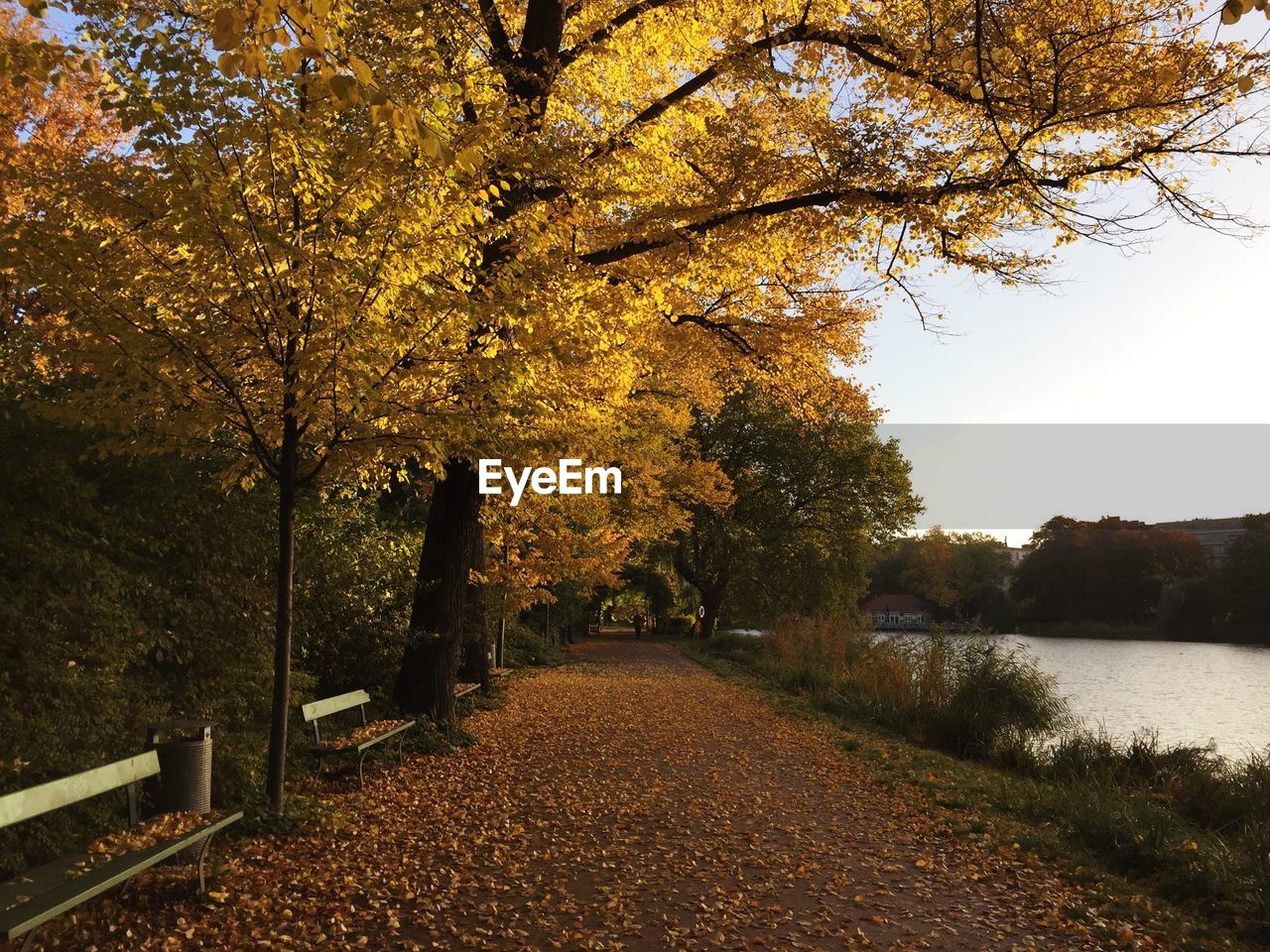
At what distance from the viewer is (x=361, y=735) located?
25.3 ft

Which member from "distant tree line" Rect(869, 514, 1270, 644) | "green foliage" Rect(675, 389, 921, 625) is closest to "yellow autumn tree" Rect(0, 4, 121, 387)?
"green foliage" Rect(675, 389, 921, 625)

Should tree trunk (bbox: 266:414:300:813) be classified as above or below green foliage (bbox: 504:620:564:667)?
above

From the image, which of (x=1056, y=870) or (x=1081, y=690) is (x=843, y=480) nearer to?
(x=1081, y=690)

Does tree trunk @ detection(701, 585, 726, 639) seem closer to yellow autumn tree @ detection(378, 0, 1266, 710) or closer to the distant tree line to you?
the distant tree line

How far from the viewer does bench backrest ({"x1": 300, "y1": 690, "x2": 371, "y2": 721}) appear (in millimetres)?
7090

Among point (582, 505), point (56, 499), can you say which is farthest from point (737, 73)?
point (582, 505)

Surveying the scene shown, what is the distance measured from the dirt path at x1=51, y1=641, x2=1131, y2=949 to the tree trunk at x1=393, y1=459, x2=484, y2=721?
0.96 metres

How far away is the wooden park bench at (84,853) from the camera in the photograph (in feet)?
11.2

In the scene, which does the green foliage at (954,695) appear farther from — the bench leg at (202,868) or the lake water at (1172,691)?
the bench leg at (202,868)

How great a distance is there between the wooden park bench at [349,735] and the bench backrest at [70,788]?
7.76 feet

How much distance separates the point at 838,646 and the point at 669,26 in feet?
41.6

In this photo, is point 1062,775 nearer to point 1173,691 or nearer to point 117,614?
point 117,614

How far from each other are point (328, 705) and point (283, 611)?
6.87ft

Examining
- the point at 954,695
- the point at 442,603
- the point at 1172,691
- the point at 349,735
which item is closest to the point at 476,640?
the point at 442,603
